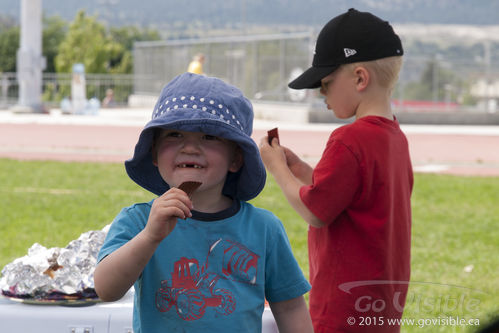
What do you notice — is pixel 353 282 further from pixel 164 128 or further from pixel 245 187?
pixel 164 128

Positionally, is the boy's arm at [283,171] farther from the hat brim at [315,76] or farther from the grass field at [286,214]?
the grass field at [286,214]

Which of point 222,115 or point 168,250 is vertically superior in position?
point 222,115

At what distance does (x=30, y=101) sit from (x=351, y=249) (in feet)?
88.8

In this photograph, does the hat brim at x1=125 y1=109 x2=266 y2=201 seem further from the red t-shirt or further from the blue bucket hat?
the red t-shirt

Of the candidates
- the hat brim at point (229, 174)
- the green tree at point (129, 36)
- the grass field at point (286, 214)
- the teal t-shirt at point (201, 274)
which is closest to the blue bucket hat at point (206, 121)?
the hat brim at point (229, 174)

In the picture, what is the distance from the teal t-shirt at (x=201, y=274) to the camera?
2.00 meters

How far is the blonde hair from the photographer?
2.51 metres

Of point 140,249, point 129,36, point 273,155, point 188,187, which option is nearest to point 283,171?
point 273,155

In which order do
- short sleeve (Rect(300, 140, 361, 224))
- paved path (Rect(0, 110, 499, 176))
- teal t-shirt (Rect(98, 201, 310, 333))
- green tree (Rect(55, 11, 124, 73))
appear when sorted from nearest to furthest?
1. teal t-shirt (Rect(98, 201, 310, 333))
2. short sleeve (Rect(300, 140, 361, 224))
3. paved path (Rect(0, 110, 499, 176))
4. green tree (Rect(55, 11, 124, 73))

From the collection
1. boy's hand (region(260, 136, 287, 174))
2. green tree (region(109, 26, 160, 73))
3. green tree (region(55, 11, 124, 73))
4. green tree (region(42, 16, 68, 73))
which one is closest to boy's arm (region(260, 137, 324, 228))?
boy's hand (region(260, 136, 287, 174))

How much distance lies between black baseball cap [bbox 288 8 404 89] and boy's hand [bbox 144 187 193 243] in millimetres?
884

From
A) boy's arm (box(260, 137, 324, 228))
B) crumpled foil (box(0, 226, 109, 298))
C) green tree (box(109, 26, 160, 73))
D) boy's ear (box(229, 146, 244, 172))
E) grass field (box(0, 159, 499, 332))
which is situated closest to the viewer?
boy's ear (box(229, 146, 244, 172))

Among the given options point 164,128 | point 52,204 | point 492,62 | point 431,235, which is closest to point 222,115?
point 164,128

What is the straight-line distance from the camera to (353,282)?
7.80 ft
